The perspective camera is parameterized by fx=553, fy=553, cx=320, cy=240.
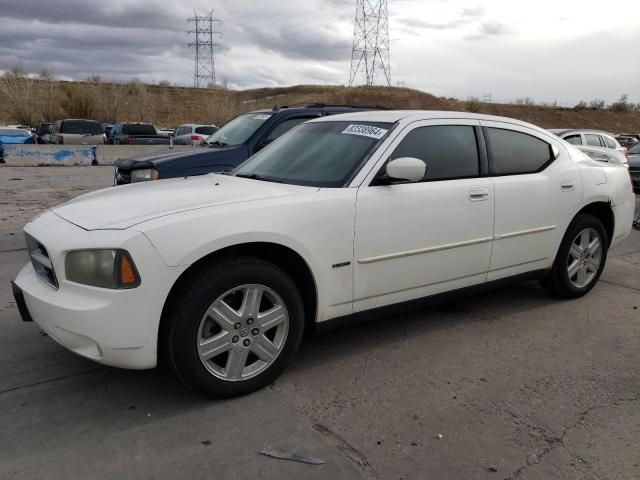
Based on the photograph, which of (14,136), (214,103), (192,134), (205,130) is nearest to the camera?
(14,136)

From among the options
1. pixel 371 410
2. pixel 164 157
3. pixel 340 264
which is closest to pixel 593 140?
pixel 164 157

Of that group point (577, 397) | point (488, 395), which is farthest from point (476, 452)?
point (577, 397)

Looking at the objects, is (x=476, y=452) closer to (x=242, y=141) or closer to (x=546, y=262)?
(x=546, y=262)

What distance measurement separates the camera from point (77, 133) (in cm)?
2389

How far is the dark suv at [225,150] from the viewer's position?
6.64m

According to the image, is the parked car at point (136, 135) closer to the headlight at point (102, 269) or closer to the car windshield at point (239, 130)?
the car windshield at point (239, 130)

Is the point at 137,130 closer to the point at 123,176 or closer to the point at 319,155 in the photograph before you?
the point at 123,176

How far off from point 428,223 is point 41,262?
2.42 m

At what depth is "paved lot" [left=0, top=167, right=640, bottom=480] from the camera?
2600mm

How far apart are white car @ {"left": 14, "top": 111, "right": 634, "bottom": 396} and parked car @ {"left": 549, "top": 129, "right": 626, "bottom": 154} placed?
9.82m

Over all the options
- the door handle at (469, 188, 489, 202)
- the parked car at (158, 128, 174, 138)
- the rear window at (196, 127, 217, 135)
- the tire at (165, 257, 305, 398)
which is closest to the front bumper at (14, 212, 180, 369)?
the tire at (165, 257, 305, 398)

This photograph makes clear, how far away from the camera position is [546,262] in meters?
4.70

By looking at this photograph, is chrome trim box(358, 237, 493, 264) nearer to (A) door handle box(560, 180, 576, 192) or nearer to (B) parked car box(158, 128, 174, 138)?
(A) door handle box(560, 180, 576, 192)

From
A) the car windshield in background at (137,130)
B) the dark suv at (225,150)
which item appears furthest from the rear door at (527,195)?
the car windshield in background at (137,130)
